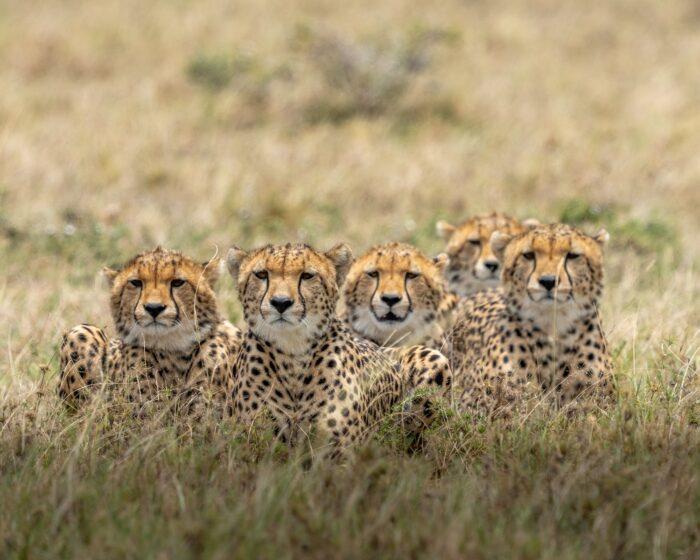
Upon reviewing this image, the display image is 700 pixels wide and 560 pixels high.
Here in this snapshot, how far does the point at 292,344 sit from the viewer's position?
3949 millimetres

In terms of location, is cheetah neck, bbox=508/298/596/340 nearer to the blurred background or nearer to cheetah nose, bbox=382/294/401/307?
the blurred background

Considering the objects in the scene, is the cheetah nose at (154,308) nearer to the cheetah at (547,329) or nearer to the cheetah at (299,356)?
→ the cheetah at (299,356)

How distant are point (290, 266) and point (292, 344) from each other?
0.27m

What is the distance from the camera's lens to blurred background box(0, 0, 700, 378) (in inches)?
283

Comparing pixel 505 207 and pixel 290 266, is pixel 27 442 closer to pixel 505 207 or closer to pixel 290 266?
pixel 290 266

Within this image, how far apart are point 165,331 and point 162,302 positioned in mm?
126

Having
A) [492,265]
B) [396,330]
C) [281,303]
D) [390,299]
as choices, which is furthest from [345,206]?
[281,303]

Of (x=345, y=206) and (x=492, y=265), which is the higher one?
(x=345, y=206)

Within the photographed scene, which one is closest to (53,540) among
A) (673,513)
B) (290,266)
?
(290,266)

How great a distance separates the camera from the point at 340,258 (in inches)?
162

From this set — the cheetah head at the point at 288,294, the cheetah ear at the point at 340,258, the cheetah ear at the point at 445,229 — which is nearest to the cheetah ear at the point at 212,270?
the cheetah head at the point at 288,294

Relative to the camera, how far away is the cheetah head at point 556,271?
4.43m

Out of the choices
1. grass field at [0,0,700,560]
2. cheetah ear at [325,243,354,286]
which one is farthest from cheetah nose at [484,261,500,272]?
cheetah ear at [325,243,354,286]

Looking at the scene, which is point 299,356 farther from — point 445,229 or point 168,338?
point 445,229
